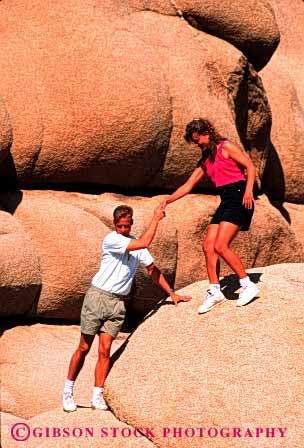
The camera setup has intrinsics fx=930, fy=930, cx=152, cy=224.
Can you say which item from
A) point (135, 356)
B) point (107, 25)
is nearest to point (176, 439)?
point (135, 356)

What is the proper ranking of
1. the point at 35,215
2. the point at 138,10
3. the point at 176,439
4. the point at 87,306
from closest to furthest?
the point at 176,439 < the point at 87,306 < the point at 35,215 < the point at 138,10

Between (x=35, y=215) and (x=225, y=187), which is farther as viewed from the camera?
(x=35, y=215)

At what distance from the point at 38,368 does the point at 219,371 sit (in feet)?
8.02

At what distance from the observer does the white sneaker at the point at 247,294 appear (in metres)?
8.12

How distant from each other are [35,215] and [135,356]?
2984 mm

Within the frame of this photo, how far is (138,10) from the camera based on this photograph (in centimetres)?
1273

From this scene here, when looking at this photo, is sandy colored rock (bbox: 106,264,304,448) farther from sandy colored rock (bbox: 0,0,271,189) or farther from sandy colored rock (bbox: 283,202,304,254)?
sandy colored rock (bbox: 283,202,304,254)

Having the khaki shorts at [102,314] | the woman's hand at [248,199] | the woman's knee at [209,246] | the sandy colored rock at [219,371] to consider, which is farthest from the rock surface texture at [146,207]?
the woman's hand at [248,199]

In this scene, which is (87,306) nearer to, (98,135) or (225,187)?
(225,187)

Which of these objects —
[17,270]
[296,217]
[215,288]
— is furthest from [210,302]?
[296,217]

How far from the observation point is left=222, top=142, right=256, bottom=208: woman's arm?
26.5ft

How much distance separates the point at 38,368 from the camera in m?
9.42

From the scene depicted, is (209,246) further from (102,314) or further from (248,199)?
(102,314)

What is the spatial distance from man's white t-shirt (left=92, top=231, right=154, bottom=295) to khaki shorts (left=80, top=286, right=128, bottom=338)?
0.08m
